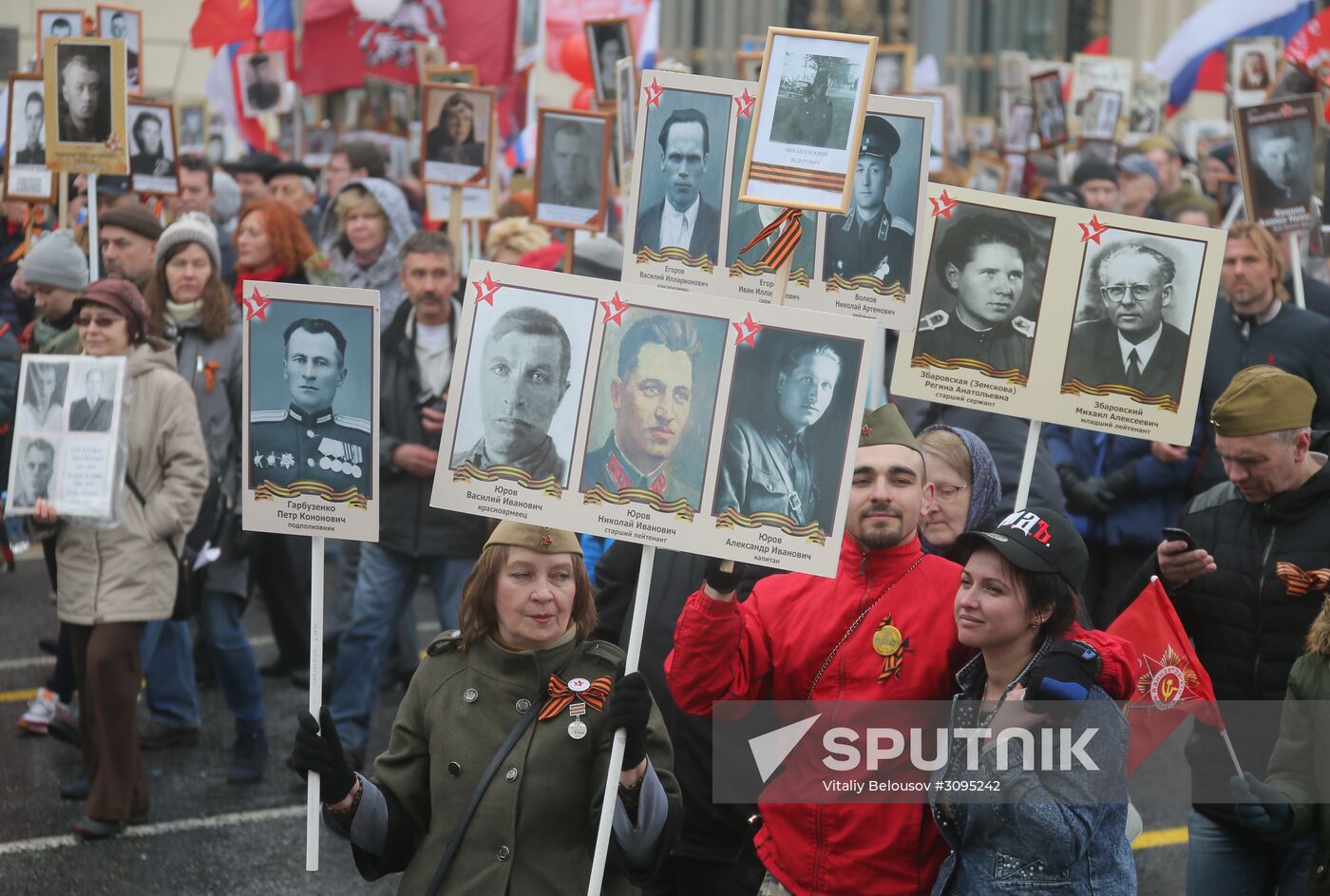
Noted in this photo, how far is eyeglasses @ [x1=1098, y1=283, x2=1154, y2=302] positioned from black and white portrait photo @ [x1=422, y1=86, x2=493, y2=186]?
17.2 feet

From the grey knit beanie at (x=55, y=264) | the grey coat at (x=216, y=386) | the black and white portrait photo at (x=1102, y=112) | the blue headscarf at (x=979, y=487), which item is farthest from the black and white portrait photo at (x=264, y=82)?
the blue headscarf at (x=979, y=487)

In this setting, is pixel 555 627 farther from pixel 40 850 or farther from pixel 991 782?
pixel 40 850

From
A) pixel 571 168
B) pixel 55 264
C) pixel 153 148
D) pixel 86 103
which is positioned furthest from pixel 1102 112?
pixel 55 264

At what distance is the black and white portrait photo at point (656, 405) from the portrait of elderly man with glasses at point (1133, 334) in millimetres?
1179

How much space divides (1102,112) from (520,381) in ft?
35.3

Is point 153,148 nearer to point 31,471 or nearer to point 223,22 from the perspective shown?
point 223,22

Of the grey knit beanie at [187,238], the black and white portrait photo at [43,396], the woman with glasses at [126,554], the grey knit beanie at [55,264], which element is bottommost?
the woman with glasses at [126,554]

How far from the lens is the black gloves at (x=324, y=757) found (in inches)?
129

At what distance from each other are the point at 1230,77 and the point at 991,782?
1051 cm

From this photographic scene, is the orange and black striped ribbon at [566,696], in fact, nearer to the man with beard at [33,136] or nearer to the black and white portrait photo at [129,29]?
the man with beard at [33,136]

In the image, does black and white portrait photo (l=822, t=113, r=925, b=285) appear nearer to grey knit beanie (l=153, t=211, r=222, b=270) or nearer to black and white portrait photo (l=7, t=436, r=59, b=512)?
black and white portrait photo (l=7, t=436, r=59, b=512)

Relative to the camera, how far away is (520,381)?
346cm

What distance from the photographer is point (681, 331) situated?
344 centimetres

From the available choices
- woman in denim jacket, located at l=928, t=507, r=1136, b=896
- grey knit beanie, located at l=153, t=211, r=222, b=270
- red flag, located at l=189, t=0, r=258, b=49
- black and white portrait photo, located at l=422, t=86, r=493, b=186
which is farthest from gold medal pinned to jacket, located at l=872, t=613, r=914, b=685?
red flag, located at l=189, t=0, r=258, b=49
